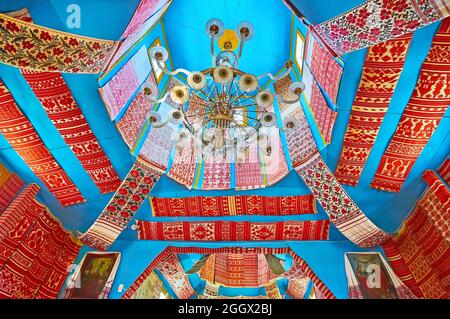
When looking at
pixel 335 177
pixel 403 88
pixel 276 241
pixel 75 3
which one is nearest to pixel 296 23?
pixel 403 88

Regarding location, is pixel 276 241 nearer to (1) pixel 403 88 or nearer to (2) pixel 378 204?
(2) pixel 378 204

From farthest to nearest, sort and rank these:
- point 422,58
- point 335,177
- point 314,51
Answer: point 335,177 < point 314,51 < point 422,58

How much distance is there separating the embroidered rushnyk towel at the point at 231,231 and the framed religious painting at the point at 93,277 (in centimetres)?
68

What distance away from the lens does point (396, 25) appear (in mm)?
3611

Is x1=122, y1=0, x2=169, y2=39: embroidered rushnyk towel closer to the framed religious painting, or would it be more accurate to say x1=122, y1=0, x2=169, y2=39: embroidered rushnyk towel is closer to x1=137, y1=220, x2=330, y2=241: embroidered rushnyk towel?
x1=137, y1=220, x2=330, y2=241: embroidered rushnyk towel

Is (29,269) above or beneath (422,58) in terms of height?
beneath

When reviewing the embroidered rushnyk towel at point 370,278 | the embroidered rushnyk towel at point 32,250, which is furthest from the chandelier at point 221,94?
the embroidered rushnyk towel at point 370,278

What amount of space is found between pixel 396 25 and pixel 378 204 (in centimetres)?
316

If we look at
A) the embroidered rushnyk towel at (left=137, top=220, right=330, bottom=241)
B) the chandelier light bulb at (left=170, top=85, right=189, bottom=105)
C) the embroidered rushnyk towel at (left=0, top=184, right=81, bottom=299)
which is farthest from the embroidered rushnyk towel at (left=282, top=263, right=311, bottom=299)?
the chandelier light bulb at (left=170, top=85, right=189, bottom=105)

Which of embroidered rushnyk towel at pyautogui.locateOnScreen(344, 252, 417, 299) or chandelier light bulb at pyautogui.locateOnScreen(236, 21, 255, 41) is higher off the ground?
chandelier light bulb at pyautogui.locateOnScreen(236, 21, 255, 41)

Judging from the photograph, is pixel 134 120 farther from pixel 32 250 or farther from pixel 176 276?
pixel 176 276

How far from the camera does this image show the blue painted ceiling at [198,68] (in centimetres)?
406

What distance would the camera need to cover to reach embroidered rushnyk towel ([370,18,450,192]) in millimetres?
4203

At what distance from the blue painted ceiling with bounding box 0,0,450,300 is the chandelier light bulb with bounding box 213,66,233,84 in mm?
1100
